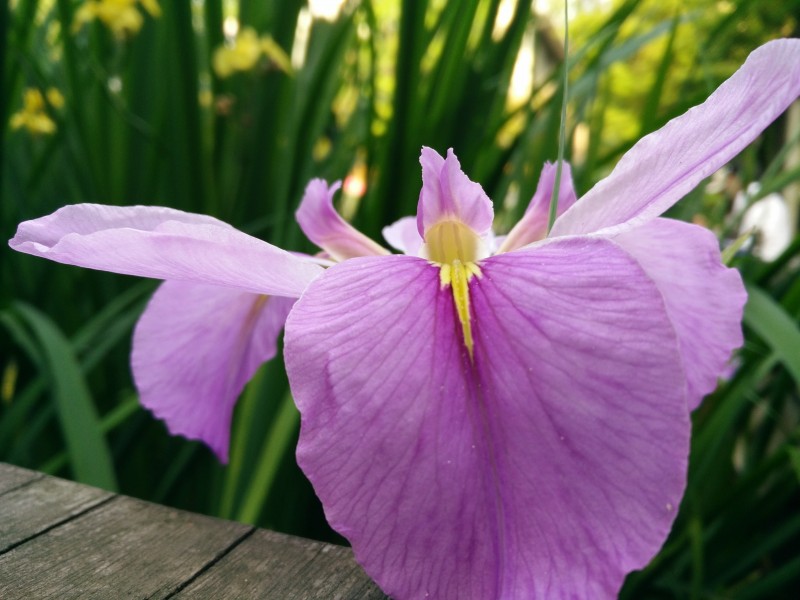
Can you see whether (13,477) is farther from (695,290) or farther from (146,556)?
(695,290)


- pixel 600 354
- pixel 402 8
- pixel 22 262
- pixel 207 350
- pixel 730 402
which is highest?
pixel 22 262

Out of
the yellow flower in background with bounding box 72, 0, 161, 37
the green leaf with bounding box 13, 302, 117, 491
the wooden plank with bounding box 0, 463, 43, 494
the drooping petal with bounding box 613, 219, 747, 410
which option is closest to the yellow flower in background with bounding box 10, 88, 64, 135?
the yellow flower in background with bounding box 72, 0, 161, 37

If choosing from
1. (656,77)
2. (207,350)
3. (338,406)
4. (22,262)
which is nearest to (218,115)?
(22,262)

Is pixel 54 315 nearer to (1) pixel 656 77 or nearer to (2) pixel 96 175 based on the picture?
(2) pixel 96 175

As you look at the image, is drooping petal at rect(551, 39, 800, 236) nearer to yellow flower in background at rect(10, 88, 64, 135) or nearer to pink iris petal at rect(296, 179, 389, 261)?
pink iris petal at rect(296, 179, 389, 261)

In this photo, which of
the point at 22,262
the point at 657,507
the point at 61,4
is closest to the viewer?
the point at 657,507

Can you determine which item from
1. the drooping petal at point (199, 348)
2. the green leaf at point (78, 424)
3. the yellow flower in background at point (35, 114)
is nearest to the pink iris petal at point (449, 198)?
the drooping petal at point (199, 348)
